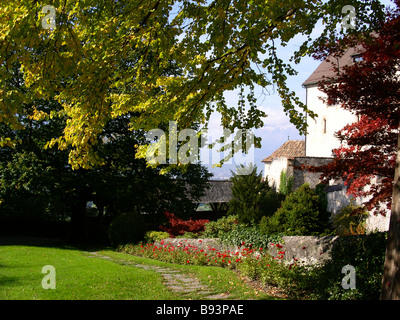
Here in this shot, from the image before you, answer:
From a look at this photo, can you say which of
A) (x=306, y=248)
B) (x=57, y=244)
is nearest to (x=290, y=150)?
(x=57, y=244)

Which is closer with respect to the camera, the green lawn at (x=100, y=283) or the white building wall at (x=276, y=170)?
the green lawn at (x=100, y=283)

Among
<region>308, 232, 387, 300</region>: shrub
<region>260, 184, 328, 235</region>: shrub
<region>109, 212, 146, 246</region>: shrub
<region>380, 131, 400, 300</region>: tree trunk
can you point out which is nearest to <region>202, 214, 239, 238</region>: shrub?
<region>260, 184, 328, 235</region>: shrub

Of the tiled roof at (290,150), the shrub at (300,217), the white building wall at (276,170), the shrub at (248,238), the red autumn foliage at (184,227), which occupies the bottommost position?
the red autumn foliage at (184,227)

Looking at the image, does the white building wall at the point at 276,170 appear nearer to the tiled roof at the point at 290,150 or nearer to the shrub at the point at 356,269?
the tiled roof at the point at 290,150

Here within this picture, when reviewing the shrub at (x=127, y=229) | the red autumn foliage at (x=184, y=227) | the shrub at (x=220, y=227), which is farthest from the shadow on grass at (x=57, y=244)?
the shrub at (x=220, y=227)

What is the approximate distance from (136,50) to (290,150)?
29.7 m

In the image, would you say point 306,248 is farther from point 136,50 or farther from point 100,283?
point 136,50

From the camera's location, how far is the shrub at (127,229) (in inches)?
680

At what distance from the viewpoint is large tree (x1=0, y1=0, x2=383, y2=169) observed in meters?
5.08

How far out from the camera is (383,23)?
697cm

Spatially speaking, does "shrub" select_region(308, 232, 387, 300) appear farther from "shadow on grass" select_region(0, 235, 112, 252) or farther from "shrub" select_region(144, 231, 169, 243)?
"shadow on grass" select_region(0, 235, 112, 252)

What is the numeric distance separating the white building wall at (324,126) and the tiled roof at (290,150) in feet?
8.53

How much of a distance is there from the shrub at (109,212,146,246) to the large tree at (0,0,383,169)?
36.0 feet
